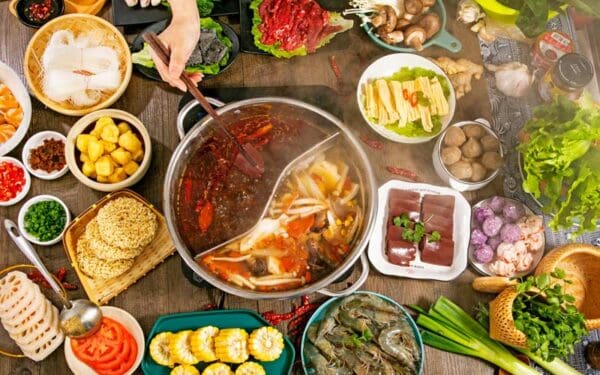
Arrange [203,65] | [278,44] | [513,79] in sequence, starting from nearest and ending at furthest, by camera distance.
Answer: [203,65] < [278,44] < [513,79]

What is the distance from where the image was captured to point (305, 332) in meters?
3.10

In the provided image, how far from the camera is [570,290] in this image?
3254mm

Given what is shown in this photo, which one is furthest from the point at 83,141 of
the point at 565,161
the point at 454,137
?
the point at 565,161

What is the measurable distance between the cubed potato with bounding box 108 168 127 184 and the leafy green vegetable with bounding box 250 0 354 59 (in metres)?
1.10

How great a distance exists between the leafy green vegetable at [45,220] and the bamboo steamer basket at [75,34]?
0.53m

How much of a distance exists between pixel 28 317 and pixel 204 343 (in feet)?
2.92

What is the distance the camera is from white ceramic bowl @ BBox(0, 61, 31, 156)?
3.21 meters

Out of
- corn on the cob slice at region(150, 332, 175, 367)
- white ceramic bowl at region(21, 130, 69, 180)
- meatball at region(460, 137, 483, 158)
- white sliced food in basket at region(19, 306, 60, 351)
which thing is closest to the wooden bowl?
white ceramic bowl at region(21, 130, 69, 180)

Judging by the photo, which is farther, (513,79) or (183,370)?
(513,79)

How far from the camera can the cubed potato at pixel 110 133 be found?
3104mm

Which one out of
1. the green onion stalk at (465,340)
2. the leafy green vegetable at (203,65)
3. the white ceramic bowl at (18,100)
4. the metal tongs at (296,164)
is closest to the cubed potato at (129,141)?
the leafy green vegetable at (203,65)

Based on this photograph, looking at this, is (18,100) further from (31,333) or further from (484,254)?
(484,254)

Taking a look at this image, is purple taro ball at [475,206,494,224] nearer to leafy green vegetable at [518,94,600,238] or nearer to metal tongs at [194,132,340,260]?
Result: leafy green vegetable at [518,94,600,238]

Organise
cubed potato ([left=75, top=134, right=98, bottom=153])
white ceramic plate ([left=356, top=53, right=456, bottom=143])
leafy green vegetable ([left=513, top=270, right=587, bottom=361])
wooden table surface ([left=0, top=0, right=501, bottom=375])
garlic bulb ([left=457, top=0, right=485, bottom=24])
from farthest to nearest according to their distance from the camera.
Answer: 1. garlic bulb ([left=457, top=0, right=485, bottom=24])
2. white ceramic plate ([left=356, top=53, right=456, bottom=143])
3. wooden table surface ([left=0, top=0, right=501, bottom=375])
4. cubed potato ([left=75, top=134, right=98, bottom=153])
5. leafy green vegetable ([left=513, top=270, right=587, bottom=361])
